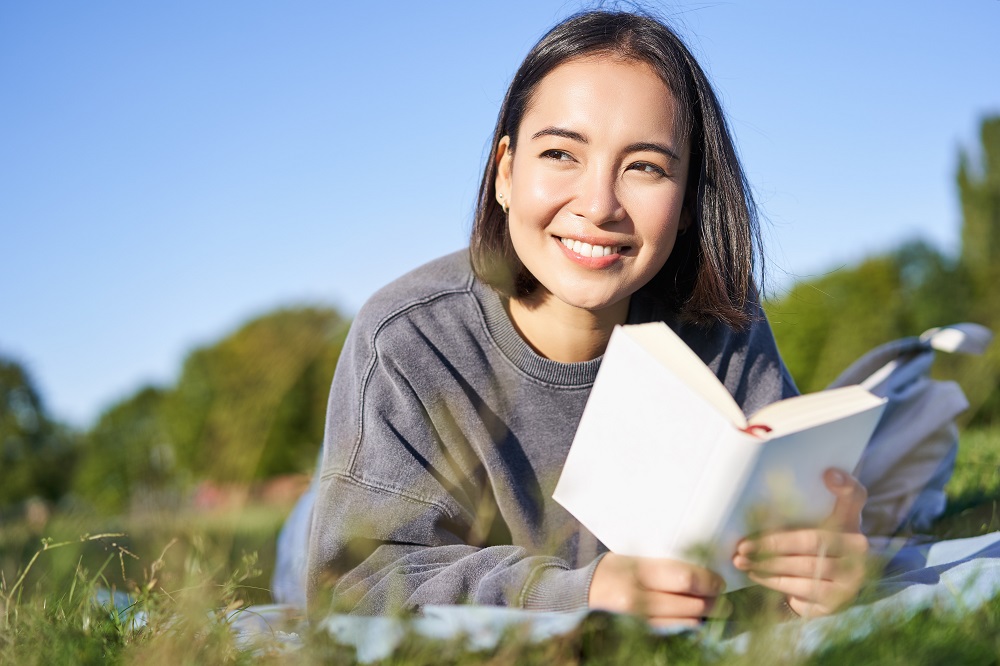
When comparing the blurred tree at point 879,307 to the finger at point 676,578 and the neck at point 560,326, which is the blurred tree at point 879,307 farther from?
the finger at point 676,578

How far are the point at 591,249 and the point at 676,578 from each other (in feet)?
3.13

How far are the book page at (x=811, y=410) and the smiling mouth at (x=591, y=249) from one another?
697 millimetres

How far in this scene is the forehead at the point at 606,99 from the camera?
2270 mm

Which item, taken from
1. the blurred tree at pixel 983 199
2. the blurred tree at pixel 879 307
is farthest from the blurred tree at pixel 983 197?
the blurred tree at pixel 879 307

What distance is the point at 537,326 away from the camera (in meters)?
2.63

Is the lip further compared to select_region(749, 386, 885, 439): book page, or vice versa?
the lip

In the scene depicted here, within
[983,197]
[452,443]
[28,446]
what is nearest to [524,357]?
[452,443]

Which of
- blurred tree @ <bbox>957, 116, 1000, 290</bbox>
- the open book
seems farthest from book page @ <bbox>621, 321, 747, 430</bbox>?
blurred tree @ <bbox>957, 116, 1000, 290</bbox>

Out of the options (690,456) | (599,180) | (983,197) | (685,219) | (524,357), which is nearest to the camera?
(690,456)

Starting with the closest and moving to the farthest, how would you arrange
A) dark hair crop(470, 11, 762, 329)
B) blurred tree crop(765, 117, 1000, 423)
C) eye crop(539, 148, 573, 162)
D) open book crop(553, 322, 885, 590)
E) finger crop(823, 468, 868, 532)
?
open book crop(553, 322, 885, 590) < finger crop(823, 468, 868, 532) < eye crop(539, 148, 573, 162) < dark hair crop(470, 11, 762, 329) < blurred tree crop(765, 117, 1000, 423)

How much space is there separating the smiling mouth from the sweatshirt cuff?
85cm

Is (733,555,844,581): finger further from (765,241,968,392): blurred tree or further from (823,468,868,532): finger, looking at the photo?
(765,241,968,392): blurred tree

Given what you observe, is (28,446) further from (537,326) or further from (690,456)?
(690,456)

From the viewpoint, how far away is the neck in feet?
8.52
